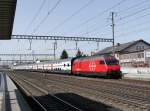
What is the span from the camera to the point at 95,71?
148 feet

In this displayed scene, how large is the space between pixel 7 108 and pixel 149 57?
174 ft

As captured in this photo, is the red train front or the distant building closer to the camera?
the red train front

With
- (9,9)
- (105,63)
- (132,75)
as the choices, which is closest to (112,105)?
(9,9)

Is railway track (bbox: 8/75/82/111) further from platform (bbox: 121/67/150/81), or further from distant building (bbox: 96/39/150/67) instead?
distant building (bbox: 96/39/150/67)

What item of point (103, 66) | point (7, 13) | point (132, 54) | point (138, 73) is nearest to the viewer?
point (7, 13)

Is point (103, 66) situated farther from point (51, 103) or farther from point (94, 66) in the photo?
point (51, 103)

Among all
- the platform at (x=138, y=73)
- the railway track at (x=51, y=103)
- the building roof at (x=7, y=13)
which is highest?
the building roof at (x=7, y=13)

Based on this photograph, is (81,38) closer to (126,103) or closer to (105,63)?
(105,63)

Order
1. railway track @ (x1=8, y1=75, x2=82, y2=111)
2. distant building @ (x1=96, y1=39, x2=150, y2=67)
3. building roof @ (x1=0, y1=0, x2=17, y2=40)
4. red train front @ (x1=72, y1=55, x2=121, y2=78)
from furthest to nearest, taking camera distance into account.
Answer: distant building @ (x1=96, y1=39, x2=150, y2=67), red train front @ (x1=72, y1=55, x2=121, y2=78), railway track @ (x1=8, y1=75, x2=82, y2=111), building roof @ (x1=0, y1=0, x2=17, y2=40)

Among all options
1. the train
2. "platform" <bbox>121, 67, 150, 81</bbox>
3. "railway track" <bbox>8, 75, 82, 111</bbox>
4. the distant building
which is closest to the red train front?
A: the train

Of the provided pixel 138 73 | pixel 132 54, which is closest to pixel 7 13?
pixel 138 73

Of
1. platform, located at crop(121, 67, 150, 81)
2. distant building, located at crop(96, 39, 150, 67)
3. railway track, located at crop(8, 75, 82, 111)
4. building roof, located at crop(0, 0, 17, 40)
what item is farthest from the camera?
distant building, located at crop(96, 39, 150, 67)

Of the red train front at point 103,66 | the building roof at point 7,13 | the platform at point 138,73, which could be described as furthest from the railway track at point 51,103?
the platform at point 138,73

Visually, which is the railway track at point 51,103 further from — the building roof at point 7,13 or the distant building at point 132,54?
the distant building at point 132,54
